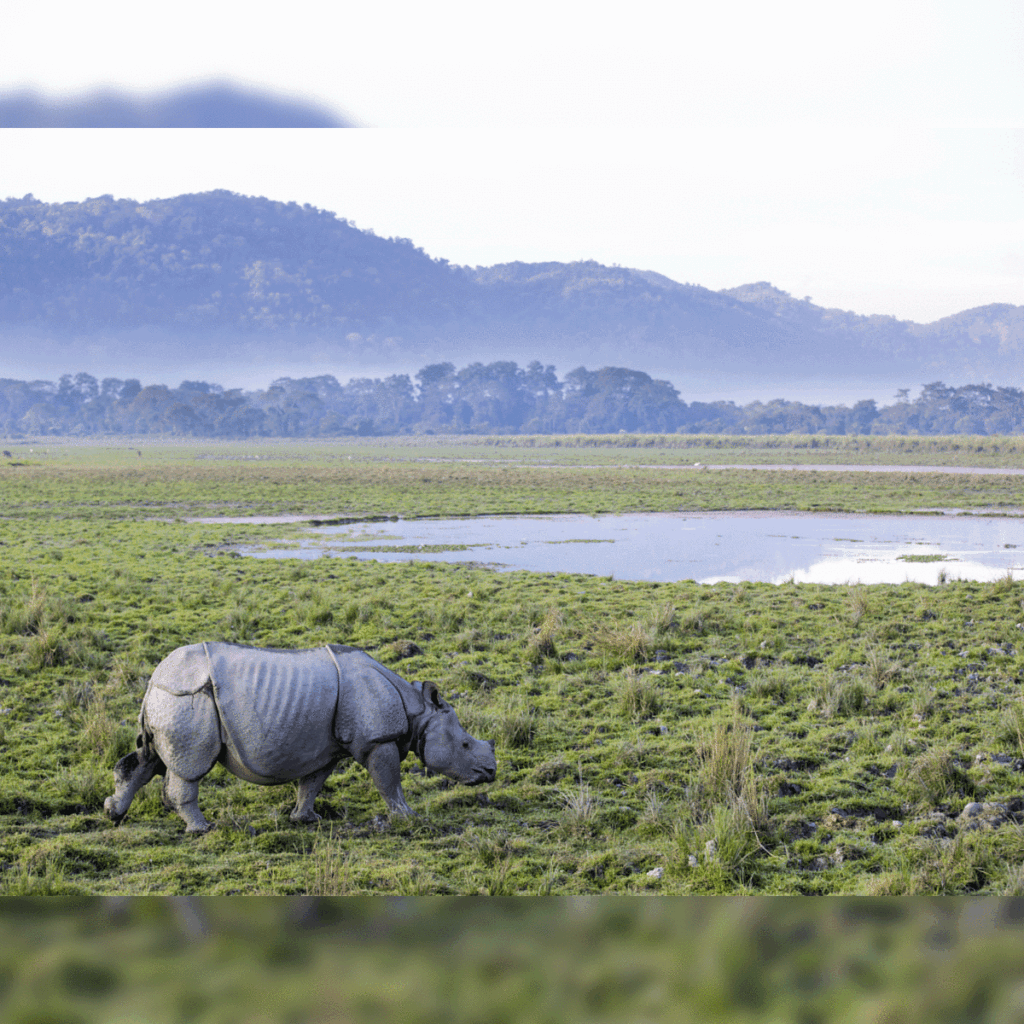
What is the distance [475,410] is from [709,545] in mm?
179615

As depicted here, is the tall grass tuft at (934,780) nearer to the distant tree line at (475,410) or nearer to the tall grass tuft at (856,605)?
the tall grass tuft at (856,605)

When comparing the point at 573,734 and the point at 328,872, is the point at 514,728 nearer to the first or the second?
the point at 573,734

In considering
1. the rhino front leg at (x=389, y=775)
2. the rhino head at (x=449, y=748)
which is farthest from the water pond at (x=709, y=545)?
the rhino front leg at (x=389, y=775)

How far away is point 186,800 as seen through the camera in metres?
5.20

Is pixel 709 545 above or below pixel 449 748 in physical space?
below

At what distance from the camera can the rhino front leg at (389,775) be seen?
17.7 ft

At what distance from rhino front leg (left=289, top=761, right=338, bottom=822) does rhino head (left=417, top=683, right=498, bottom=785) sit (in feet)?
1.87

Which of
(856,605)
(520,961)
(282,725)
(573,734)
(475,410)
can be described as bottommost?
(573,734)

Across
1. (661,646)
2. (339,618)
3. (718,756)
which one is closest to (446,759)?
(718,756)

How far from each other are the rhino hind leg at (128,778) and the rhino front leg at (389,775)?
4.03 ft

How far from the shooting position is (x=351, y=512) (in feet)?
92.9

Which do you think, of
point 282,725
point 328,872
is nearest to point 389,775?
point 282,725

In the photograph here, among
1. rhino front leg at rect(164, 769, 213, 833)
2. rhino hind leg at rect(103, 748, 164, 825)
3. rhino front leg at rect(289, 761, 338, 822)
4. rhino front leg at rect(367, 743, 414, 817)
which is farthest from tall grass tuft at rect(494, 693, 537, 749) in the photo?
rhino hind leg at rect(103, 748, 164, 825)

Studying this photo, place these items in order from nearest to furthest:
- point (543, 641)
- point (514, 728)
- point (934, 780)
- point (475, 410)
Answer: point (934, 780)
point (514, 728)
point (543, 641)
point (475, 410)
